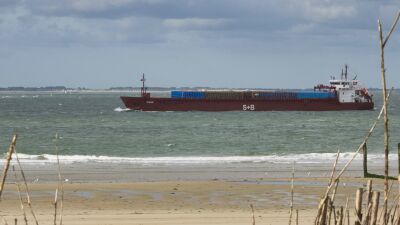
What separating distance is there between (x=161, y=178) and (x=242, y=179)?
2.08m

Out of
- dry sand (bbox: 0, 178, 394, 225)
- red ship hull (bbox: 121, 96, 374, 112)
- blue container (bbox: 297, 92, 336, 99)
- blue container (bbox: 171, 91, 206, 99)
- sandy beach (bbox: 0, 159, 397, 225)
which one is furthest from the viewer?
blue container (bbox: 297, 92, 336, 99)

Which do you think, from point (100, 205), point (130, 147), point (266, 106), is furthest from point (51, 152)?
point (266, 106)

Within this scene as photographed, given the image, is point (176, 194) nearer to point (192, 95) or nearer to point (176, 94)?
point (192, 95)

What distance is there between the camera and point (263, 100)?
84.9 meters

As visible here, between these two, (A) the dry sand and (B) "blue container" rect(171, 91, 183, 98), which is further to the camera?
(B) "blue container" rect(171, 91, 183, 98)

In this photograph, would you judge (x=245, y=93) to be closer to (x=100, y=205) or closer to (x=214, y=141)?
(x=214, y=141)

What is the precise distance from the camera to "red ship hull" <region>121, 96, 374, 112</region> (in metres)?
82.1

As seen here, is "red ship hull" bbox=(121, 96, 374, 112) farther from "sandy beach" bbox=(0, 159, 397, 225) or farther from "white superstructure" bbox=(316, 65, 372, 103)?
"sandy beach" bbox=(0, 159, 397, 225)

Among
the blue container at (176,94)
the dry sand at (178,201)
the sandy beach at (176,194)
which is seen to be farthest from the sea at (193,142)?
the blue container at (176,94)

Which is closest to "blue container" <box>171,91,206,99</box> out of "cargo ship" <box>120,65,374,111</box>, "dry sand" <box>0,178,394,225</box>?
"cargo ship" <box>120,65,374,111</box>

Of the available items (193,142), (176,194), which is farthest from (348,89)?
(176,194)

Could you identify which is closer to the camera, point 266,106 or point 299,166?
point 299,166

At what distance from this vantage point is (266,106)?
8494 centimetres

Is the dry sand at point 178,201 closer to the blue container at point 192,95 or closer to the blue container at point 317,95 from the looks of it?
the blue container at point 192,95
